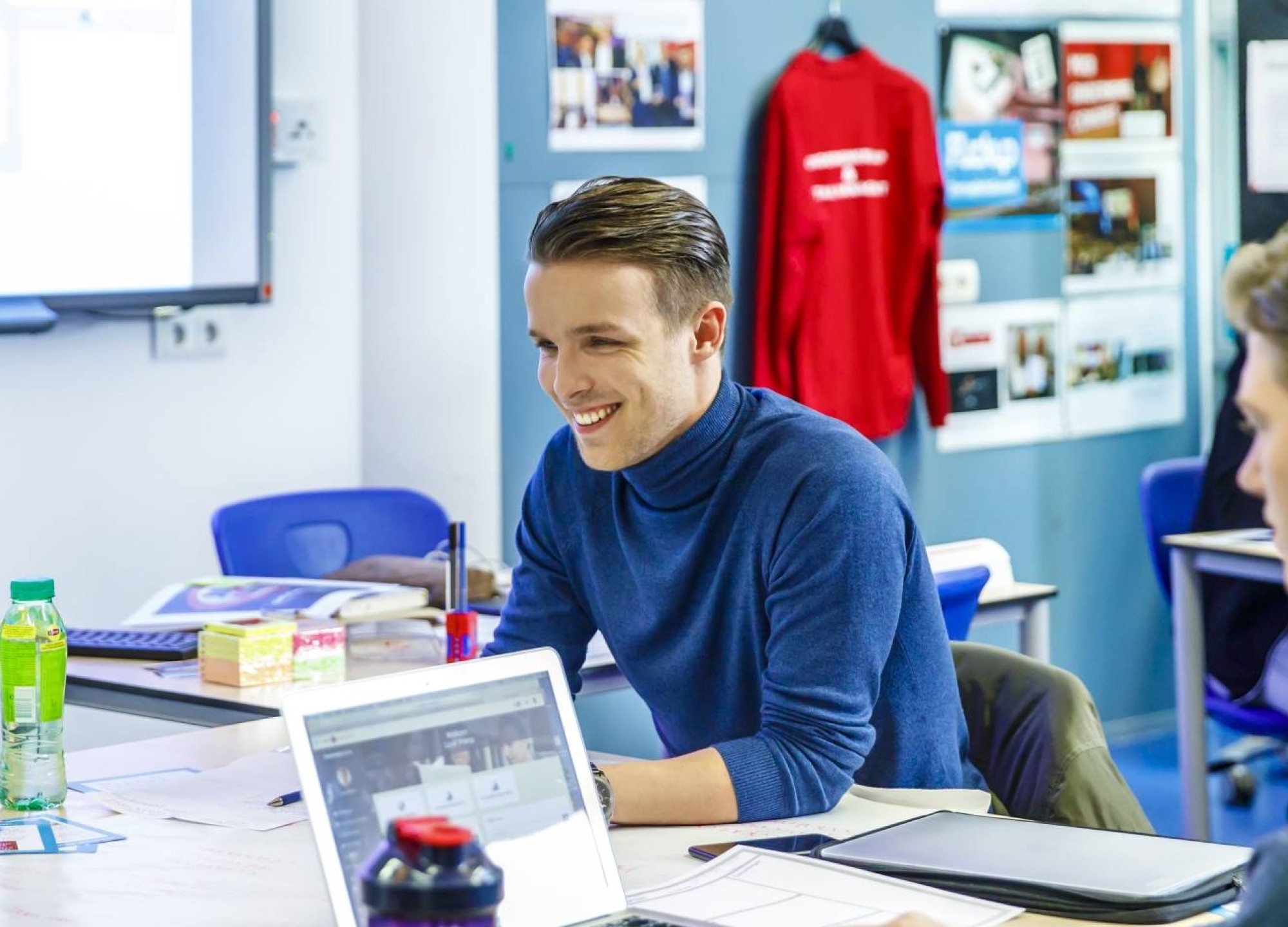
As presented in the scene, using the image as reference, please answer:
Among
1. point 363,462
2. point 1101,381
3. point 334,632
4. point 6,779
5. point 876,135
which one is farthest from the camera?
point 1101,381

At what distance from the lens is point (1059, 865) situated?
1.47 m

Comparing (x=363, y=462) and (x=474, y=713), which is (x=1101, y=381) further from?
(x=474, y=713)

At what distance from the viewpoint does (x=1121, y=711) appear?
5340mm

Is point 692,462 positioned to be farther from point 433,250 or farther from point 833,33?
point 833,33

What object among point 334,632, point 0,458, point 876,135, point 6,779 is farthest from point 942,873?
point 876,135

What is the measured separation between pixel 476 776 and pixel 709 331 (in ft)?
2.44

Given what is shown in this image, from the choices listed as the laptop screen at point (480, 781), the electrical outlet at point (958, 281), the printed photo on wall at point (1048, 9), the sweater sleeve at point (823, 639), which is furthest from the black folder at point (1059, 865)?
the printed photo on wall at point (1048, 9)

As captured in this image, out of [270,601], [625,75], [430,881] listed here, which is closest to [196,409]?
[270,601]

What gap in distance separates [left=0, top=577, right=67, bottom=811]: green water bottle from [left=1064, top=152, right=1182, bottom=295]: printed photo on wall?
3.83 m

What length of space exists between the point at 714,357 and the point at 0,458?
1898 mm

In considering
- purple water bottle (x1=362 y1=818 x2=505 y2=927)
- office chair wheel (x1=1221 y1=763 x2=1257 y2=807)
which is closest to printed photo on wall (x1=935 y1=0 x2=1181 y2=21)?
office chair wheel (x1=1221 y1=763 x2=1257 y2=807)

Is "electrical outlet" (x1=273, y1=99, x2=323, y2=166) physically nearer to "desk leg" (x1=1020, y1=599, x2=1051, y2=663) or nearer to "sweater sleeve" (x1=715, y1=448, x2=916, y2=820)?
"desk leg" (x1=1020, y1=599, x2=1051, y2=663)

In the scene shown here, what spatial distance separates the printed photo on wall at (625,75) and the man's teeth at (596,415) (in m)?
2.25

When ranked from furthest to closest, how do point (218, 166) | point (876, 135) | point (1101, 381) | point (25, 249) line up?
point (1101, 381)
point (876, 135)
point (218, 166)
point (25, 249)
